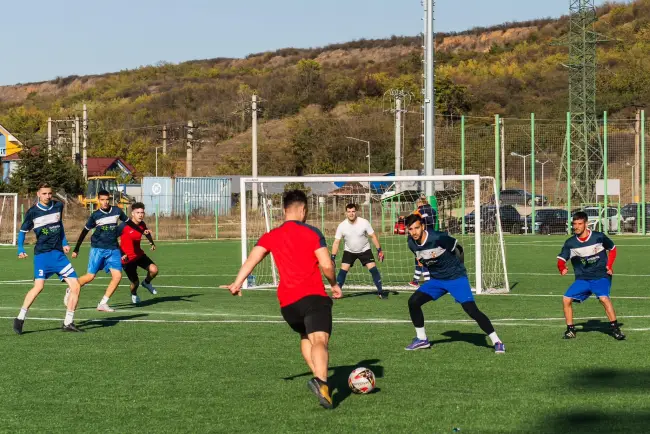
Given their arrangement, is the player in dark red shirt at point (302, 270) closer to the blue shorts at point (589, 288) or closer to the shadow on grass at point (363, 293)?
the blue shorts at point (589, 288)

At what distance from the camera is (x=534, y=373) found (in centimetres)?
985

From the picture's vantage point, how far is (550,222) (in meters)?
48.9

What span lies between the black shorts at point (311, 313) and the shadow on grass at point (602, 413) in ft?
6.59

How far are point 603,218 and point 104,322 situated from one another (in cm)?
3785

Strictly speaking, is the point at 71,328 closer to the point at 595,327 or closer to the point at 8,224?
the point at 595,327

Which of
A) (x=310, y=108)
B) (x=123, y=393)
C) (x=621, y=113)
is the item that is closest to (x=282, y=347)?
(x=123, y=393)

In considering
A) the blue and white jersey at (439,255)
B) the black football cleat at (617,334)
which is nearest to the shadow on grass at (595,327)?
the black football cleat at (617,334)

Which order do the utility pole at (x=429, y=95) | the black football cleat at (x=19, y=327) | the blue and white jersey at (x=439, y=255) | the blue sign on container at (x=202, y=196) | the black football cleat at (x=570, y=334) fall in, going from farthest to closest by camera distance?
the blue sign on container at (x=202, y=196) → the utility pole at (x=429, y=95) → the black football cleat at (x=19, y=327) → the black football cleat at (x=570, y=334) → the blue and white jersey at (x=439, y=255)

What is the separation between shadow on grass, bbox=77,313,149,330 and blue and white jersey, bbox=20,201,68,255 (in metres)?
1.25

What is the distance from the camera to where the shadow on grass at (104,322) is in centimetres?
1434

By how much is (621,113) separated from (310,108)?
42946 millimetres

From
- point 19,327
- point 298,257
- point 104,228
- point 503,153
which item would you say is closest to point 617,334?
point 298,257

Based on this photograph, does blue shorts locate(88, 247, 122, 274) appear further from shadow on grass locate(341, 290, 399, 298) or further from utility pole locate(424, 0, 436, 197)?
utility pole locate(424, 0, 436, 197)

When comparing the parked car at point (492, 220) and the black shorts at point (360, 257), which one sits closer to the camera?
the black shorts at point (360, 257)
